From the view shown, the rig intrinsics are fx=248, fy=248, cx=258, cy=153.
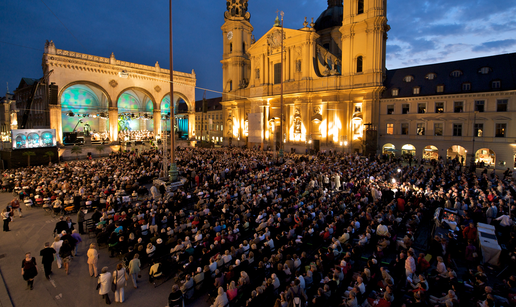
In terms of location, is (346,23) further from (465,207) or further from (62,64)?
(62,64)

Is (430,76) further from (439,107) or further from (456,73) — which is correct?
(439,107)

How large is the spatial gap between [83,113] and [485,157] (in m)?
54.0

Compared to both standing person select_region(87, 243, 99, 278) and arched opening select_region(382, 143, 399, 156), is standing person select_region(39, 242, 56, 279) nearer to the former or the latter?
standing person select_region(87, 243, 99, 278)

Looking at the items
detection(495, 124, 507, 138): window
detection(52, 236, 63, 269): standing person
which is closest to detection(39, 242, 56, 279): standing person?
detection(52, 236, 63, 269): standing person

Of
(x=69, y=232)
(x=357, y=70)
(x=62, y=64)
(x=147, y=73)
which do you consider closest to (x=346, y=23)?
(x=357, y=70)

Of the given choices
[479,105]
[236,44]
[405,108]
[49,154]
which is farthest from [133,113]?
[479,105]

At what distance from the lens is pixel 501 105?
80.7 ft

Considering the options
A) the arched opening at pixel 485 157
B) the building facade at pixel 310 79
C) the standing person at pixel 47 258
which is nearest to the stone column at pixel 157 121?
the building facade at pixel 310 79

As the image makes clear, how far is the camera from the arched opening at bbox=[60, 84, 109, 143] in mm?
37656

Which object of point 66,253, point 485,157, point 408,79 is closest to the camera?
point 66,253

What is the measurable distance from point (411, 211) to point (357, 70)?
1024 inches

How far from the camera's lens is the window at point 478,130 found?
84.2 feet

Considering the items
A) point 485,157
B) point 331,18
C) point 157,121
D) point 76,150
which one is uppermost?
point 331,18

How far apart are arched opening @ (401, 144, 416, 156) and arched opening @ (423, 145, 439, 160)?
1115 mm
